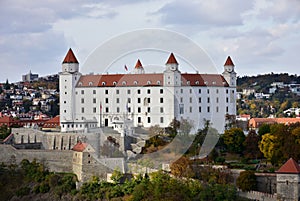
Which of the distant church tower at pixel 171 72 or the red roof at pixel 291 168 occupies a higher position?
the distant church tower at pixel 171 72

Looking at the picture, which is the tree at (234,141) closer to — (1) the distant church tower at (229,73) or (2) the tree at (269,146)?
(2) the tree at (269,146)

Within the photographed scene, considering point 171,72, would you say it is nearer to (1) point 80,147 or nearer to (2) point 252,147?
(2) point 252,147

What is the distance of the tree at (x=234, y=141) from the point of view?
41666 mm

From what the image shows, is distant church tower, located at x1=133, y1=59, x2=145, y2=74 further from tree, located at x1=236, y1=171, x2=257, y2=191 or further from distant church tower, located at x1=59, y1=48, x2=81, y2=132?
tree, located at x1=236, y1=171, x2=257, y2=191

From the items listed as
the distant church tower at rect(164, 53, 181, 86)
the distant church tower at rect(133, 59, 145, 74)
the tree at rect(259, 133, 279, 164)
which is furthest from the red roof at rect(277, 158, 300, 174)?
the distant church tower at rect(133, 59, 145, 74)

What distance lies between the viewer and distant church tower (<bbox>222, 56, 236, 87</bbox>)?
52.1 m

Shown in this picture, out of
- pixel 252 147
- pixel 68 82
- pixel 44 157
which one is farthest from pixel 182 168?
pixel 68 82

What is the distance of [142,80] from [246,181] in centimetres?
1810

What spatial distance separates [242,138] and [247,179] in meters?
8.65

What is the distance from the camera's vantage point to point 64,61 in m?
51.7

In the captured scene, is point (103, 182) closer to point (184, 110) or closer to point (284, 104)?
point (184, 110)

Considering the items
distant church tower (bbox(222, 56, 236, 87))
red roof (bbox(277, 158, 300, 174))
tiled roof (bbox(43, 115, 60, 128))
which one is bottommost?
red roof (bbox(277, 158, 300, 174))

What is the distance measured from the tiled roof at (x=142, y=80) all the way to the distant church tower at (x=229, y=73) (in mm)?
364

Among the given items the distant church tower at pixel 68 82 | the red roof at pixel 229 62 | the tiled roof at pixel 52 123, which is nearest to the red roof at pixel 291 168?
the red roof at pixel 229 62
